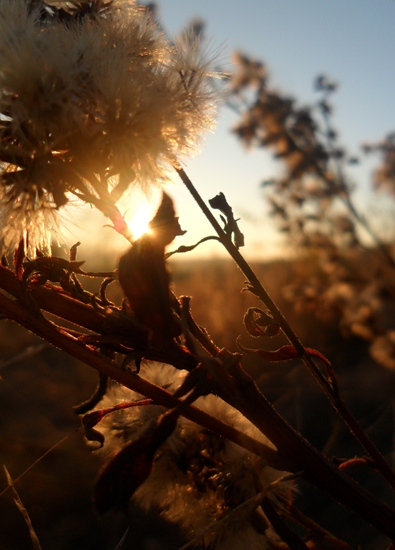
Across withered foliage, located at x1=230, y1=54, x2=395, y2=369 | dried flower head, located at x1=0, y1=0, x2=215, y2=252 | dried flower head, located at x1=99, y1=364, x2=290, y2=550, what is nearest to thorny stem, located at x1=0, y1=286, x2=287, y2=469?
dried flower head, located at x1=0, y1=0, x2=215, y2=252

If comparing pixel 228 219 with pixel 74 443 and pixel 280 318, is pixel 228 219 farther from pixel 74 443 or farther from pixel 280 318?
pixel 74 443

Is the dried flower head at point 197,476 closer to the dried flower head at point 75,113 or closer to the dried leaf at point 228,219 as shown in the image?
the dried leaf at point 228,219

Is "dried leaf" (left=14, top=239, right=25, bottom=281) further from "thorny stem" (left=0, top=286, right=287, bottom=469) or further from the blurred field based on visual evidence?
the blurred field

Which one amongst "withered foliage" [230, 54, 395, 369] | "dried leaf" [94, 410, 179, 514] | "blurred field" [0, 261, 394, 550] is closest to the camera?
"dried leaf" [94, 410, 179, 514]

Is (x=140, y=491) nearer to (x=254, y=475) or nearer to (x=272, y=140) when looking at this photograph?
(x=254, y=475)

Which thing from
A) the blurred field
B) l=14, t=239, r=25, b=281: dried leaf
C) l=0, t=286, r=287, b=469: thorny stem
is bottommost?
the blurred field

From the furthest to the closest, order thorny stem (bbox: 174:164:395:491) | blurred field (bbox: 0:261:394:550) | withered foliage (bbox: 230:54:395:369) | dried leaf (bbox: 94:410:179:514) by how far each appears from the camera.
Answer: withered foliage (bbox: 230:54:395:369)
blurred field (bbox: 0:261:394:550)
thorny stem (bbox: 174:164:395:491)
dried leaf (bbox: 94:410:179:514)
